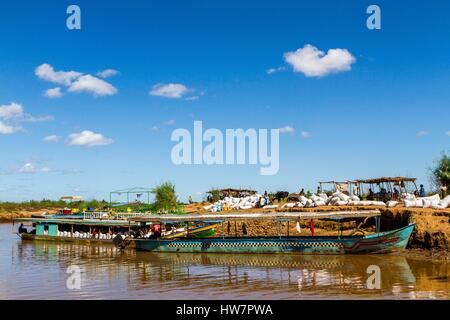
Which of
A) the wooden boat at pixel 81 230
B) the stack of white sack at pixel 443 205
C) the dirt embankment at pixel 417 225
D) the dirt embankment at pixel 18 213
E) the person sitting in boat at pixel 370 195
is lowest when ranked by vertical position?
the dirt embankment at pixel 18 213

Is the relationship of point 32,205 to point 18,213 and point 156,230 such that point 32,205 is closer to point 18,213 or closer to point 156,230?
point 18,213

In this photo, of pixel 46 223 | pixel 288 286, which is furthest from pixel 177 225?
pixel 288 286

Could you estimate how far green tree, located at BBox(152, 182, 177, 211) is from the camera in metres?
44.3

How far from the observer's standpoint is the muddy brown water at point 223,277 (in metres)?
14.1

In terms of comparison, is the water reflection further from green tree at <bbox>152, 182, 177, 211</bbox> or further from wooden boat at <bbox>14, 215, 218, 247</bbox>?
green tree at <bbox>152, 182, 177, 211</bbox>

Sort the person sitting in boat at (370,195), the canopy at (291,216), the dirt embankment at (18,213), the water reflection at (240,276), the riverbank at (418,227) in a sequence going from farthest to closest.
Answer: the dirt embankment at (18,213)
the person sitting in boat at (370,195)
the canopy at (291,216)
the riverbank at (418,227)
the water reflection at (240,276)

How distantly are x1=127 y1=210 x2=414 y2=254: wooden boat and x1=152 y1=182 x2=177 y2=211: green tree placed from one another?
1966 cm

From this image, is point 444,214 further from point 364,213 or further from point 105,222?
point 105,222

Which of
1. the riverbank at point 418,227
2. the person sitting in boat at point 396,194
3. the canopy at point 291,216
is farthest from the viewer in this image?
the person sitting in boat at point 396,194

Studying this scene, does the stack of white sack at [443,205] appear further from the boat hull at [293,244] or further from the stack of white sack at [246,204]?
the stack of white sack at [246,204]

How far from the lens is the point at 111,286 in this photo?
15.8 m

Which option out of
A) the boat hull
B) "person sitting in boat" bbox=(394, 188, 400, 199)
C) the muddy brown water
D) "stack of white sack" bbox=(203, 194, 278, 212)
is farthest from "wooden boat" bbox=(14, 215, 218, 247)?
"person sitting in boat" bbox=(394, 188, 400, 199)

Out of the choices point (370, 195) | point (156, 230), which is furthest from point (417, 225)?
point (156, 230)

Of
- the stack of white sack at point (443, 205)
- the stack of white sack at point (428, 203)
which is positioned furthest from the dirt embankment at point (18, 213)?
the stack of white sack at point (443, 205)
